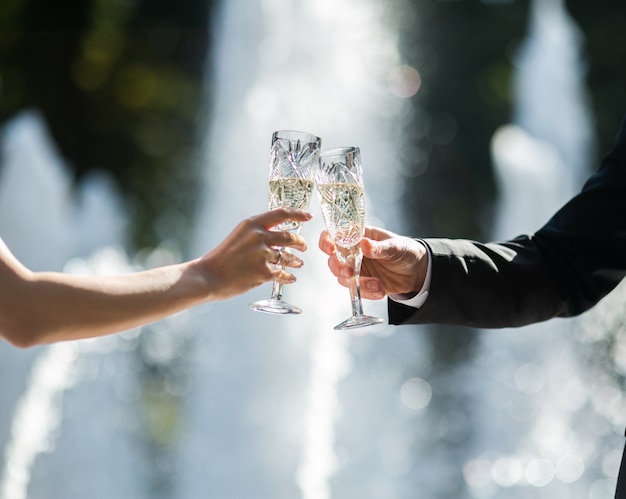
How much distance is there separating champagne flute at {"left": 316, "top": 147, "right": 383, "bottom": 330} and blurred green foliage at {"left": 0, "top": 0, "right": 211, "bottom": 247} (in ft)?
47.9

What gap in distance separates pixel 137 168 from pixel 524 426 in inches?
411

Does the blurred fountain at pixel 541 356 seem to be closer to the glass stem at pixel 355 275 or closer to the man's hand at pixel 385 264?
the man's hand at pixel 385 264

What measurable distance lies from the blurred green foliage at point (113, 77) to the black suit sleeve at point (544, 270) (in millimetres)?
14601

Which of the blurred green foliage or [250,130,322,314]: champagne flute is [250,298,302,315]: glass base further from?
the blurred green foliage

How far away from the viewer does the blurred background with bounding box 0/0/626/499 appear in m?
8.10

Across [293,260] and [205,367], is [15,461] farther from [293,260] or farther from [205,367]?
[293,260]

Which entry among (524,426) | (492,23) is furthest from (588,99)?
(524,426)

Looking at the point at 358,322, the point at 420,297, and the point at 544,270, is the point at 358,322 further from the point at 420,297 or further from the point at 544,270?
the point at 544,270

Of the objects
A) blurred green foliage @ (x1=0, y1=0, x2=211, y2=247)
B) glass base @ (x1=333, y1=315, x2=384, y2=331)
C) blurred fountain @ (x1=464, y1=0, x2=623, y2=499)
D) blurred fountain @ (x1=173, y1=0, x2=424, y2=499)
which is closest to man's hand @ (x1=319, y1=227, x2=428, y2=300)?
glass base @ (x1=333, y1=315, x2=384, y2=331)

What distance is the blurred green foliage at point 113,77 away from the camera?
17.2 meters

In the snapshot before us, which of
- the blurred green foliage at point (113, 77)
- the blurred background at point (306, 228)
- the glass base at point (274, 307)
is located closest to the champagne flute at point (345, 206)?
the glass base at point (274, 307)

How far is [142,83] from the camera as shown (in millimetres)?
17766

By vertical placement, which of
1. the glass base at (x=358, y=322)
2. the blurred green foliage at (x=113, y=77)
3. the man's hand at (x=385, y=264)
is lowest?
the glass base at (x=358, y=322)

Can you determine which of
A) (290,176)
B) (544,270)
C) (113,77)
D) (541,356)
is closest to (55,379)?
(541,356)
